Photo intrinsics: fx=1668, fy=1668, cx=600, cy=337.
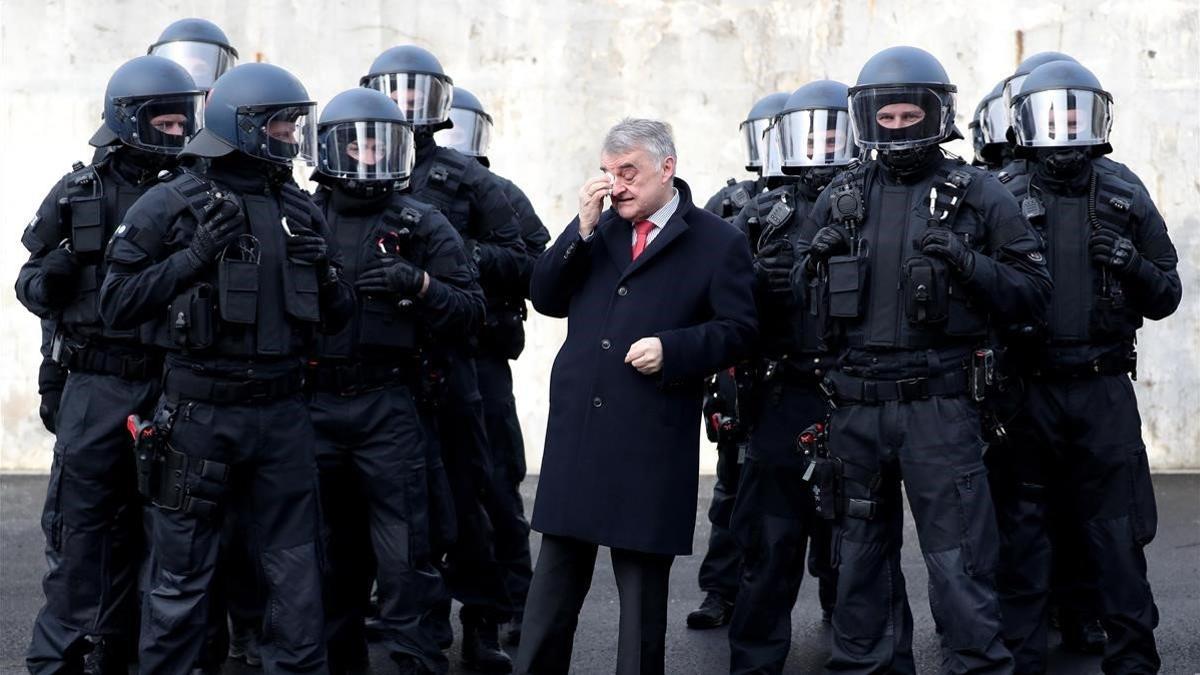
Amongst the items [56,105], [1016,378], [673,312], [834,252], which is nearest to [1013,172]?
[1016,378]

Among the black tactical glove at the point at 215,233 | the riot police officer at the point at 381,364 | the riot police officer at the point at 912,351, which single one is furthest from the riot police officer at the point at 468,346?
the riot police officer at the point at 912,351

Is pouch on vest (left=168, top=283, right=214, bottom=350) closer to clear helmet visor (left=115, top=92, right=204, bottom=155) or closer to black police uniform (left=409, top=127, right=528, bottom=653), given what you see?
clear helmet visor (left=115, top=92, right=204, bottom=155)

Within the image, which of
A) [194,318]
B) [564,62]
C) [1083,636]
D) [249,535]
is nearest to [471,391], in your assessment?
[249,535]

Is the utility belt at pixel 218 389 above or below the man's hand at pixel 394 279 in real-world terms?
below

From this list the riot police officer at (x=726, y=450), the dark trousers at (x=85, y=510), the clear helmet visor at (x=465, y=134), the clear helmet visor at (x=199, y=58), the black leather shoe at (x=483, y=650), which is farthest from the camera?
the clear helmet visor at (x=199, y=58)

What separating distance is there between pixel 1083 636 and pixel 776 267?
6.78 feet

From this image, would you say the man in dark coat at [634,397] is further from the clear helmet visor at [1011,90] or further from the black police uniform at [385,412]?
the clear helmet visor at [1011,90]

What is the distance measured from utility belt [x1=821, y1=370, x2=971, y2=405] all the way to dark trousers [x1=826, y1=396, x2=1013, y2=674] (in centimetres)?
2

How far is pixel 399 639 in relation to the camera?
610cm

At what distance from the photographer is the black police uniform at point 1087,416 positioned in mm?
6113

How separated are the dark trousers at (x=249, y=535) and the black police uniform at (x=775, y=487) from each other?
1669mm

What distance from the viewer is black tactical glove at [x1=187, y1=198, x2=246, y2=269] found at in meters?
5.23

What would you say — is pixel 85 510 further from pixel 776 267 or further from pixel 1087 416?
pixel 1087 416

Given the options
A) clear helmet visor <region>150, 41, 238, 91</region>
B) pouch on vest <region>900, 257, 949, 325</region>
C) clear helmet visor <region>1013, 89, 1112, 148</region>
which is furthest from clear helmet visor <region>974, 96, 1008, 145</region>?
clear helmet visor <region>150, 41, 238, 91</region>
